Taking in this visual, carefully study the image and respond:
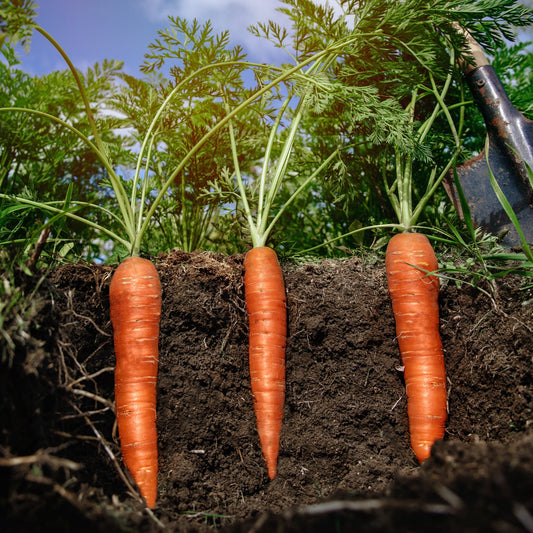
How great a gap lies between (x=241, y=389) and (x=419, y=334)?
2.64 ft

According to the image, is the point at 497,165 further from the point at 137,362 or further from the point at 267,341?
the point at 137,362

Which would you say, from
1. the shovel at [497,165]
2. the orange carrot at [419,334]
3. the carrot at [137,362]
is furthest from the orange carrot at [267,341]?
the shovel at [497,165]

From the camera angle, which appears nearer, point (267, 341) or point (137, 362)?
point (137, 362)

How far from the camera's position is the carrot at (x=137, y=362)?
1.56m

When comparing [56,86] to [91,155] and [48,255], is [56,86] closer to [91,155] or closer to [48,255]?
[91,155]

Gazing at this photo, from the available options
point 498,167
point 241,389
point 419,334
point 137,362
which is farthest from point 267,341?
point 498,167

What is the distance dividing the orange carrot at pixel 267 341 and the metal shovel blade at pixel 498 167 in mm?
1135

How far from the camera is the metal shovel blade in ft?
6.79

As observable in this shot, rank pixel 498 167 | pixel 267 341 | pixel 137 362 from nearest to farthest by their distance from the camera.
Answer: pixel 137 362 < pixel 267 341 < pixel 498 167

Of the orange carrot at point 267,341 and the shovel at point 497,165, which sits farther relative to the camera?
the shovel at point 497,165

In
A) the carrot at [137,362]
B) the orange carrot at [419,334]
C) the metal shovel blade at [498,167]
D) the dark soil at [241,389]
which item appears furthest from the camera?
the metal shovel blade at [498,167]

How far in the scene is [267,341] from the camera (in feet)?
5.71

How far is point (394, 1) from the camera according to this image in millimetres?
1928

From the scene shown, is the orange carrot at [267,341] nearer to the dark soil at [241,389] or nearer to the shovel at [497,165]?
the dark soil at [241,389]
